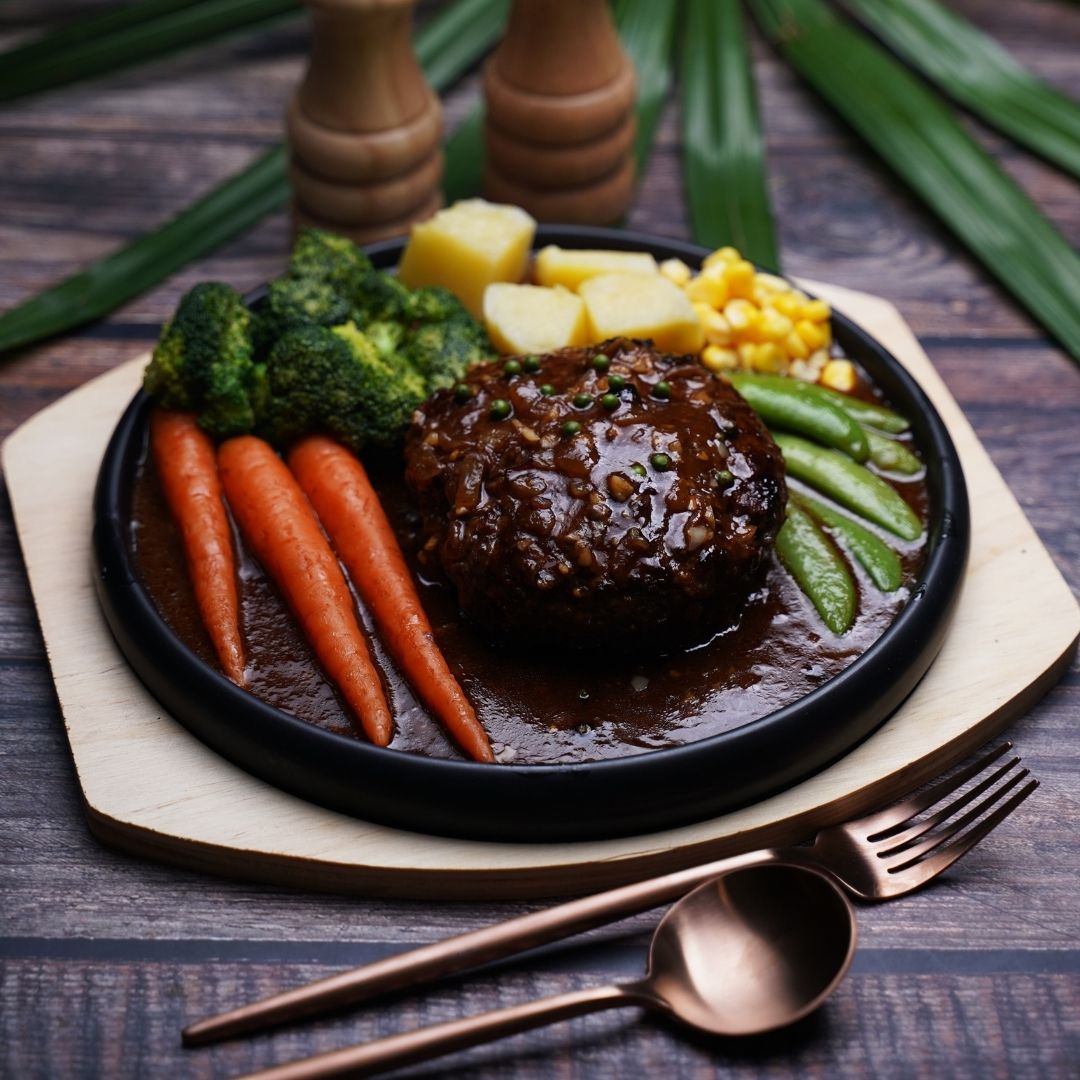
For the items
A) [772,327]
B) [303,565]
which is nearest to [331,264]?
[303,565]

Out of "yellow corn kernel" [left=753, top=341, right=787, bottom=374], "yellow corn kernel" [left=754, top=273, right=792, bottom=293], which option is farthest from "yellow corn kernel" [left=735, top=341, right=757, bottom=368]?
"yellow corn kernel" [left=754, top=273, right=792, bottom=293]

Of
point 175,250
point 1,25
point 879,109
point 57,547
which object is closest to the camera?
point 57,547

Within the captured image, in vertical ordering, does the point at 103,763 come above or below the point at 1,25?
below

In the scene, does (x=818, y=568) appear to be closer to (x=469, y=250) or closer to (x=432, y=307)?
(x=432, y=307)

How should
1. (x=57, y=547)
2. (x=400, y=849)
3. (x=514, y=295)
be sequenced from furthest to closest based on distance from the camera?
1. (x=514, y=295)
2. (x=57, y=547)
3. (x=400, y=849)

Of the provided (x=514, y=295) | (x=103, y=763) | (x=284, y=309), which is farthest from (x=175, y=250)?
(x=103, y=763)

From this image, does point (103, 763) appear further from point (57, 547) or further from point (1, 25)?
point (1, 25)
